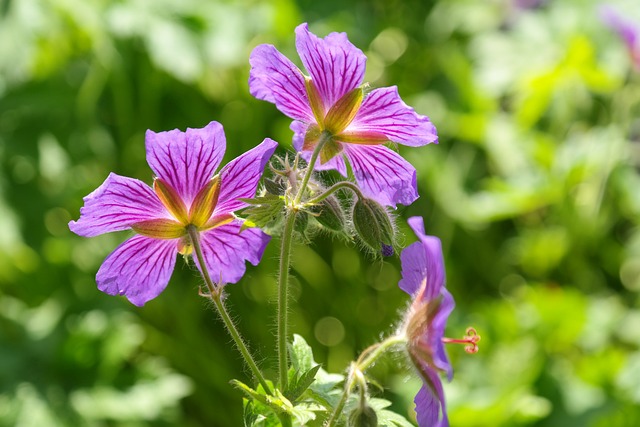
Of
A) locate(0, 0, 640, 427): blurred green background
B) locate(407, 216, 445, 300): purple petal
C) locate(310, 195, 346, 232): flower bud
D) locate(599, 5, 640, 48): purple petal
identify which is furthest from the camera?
locate(599, 5, 640, 48): purple petal

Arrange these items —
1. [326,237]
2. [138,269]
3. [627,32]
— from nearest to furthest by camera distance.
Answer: [138,269] → [627,32] → [326,237]

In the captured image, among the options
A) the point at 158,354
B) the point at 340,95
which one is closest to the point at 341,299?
the point at 158,354

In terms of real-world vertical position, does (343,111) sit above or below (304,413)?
above

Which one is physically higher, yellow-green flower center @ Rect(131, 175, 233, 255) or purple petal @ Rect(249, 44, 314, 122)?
purple petal @ Rect(249, 44, 314, 122)

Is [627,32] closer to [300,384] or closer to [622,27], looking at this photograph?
[622,27]

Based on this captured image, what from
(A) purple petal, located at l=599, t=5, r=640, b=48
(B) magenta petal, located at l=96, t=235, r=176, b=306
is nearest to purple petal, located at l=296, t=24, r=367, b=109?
(B) magenta petal, located at l=96, t=235, r=176, b=306

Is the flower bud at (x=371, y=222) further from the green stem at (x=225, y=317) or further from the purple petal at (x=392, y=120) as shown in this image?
the green stem at (x=225, y=317)

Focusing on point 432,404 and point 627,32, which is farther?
point 627,32

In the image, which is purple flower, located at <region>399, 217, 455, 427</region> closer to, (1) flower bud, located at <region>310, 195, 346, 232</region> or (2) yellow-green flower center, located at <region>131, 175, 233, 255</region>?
(1) flower bud, located at <region>310, 195, 346, 232</region>

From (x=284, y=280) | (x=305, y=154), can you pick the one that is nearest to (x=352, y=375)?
(x=284, y=280)
